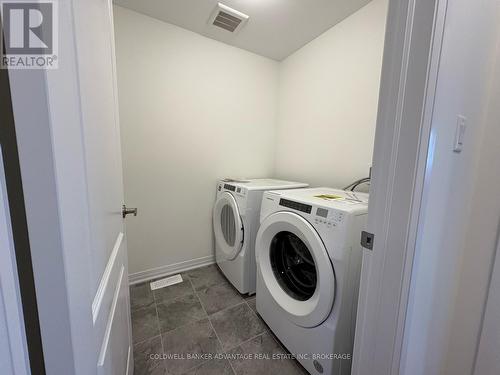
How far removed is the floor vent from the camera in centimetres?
173

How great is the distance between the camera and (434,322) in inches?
28.4

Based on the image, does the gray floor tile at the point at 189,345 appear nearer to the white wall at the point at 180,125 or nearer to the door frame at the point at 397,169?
the white wall at the point at 180,125

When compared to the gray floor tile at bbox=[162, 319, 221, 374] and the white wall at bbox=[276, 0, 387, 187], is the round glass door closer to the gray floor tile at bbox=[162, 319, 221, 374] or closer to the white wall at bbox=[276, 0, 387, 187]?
the gray floor tile at bbox=[162, 319, 221, 374]

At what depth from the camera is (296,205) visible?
39.9 inches

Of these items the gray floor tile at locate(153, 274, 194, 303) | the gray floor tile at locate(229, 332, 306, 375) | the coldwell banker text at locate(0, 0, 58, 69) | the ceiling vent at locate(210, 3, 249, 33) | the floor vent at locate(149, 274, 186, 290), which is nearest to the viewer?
the coldwell banker text at locate(0, 0, 58, 69)

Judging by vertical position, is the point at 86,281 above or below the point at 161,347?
above

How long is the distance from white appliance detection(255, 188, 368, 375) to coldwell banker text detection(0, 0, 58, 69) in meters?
0.92

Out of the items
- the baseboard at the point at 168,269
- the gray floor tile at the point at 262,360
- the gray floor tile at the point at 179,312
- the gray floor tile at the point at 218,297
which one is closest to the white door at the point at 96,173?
the gray floor tile at the point at 262,360

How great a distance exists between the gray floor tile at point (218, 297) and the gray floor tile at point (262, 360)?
36 centimetres

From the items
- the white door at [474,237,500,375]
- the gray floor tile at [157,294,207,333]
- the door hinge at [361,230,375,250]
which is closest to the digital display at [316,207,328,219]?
the door hinge at [361,230,375,250]

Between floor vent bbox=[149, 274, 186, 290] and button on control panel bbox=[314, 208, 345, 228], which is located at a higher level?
button on control panel bbox=[314, 208, 345, 228]

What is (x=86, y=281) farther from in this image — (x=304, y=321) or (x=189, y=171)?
(x=189, y=171)

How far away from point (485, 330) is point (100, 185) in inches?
55.3

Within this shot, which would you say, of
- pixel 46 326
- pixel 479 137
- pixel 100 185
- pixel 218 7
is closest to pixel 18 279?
pixel 46 326
